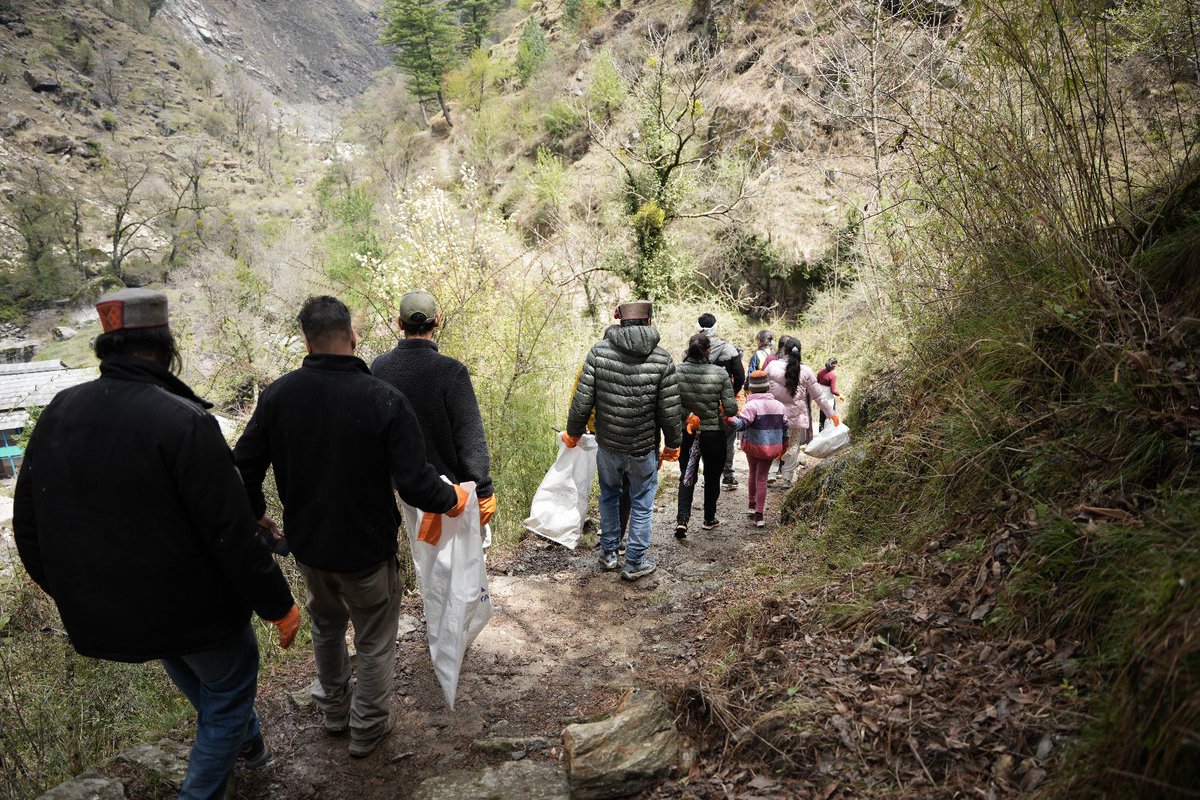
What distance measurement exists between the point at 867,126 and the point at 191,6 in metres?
106

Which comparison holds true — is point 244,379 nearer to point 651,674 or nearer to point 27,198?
point 651,674

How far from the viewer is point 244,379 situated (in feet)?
25.7

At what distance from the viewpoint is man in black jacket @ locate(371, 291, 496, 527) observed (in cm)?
339

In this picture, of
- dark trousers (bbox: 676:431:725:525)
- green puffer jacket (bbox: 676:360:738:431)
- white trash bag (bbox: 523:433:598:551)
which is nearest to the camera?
white trash bag (bbox: 523:433:598:551)

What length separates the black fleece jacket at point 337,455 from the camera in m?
2.55

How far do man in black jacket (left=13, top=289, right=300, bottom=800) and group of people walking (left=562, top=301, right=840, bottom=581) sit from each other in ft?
9.08

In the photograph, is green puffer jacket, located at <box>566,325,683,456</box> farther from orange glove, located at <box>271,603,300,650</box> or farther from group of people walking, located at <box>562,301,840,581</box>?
orange glove, located at <box>271,603,300,650</box>

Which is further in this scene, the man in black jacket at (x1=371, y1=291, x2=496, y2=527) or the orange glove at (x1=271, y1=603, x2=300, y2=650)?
the man in black jacket at (x1=371, y1=291, x2=496, y2=527)

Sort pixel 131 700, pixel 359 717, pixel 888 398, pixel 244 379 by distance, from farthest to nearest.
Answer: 1. pixel 244 379
2. pixel 888 398
3. pixel 131 700
4. pixel 359 717

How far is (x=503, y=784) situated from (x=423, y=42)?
54.5 metres

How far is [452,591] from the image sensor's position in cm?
299

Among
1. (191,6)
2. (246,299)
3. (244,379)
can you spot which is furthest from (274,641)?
(191,6)

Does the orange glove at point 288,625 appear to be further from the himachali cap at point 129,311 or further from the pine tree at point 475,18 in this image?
the pine tree at point 475,18

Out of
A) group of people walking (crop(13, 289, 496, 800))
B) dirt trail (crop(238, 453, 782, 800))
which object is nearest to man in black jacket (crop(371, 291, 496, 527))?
group of people walking (crop(13, 289, 496, 800))
